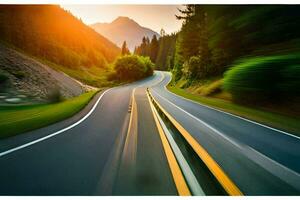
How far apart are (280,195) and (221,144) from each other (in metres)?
2.35

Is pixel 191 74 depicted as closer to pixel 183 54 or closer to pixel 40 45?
pixel 183 54

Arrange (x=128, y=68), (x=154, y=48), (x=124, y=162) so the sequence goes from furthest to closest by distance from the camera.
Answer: (x=154, y=48) < (x=128, y=68) < (x=124, y=162)

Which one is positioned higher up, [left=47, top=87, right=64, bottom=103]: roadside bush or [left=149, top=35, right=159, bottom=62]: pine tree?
[left=149, top=35, right=159, bottom=62]: pine tree

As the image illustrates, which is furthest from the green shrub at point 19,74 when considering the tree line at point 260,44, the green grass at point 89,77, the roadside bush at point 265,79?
the green grass at point 89,77

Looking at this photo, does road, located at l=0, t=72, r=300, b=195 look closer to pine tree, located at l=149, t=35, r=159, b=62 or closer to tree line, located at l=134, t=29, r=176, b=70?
tree line, located at l=134, t=29, r=176, b=70

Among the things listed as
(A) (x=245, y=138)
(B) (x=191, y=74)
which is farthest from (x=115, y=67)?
(A) (x=245, y=138)

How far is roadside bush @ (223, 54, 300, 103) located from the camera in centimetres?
1095

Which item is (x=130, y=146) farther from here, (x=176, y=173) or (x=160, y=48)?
(x=160, y=48)

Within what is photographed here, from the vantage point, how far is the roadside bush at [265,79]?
11.0 metres

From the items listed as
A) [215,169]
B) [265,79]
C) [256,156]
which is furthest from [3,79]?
[265,79]

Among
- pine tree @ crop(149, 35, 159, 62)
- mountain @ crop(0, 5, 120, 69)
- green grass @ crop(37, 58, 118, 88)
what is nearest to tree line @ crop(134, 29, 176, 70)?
pine tree @ crop(149, 35, 159, 62)

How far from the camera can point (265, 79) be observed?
41.9ft

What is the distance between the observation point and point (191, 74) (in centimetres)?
3541

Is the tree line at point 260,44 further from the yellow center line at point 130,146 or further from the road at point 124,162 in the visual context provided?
the yellow center line at point 130,146
